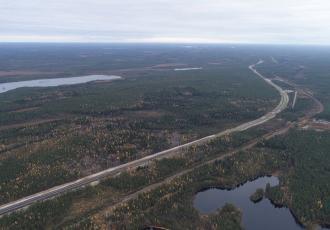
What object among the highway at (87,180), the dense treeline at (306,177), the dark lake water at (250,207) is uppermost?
the dense treeline at (306,177)

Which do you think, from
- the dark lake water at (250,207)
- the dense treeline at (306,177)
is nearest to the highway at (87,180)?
the dense treeline at (306,177)

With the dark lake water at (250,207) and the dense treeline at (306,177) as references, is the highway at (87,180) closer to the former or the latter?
the dense treeline at (306,177)

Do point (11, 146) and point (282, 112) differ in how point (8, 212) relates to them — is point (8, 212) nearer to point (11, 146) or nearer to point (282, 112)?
point (11, 146)

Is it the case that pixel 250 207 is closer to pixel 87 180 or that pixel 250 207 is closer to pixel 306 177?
pixel 306 177

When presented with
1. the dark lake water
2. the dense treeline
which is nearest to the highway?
the dense treeline

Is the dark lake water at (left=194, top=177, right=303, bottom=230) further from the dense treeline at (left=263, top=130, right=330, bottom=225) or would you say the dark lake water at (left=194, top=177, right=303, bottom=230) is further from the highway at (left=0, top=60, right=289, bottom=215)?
the highway at (left=0, top=60, right=289, bottom=215)

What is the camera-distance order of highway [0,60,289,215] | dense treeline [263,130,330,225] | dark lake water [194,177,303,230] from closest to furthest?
dark lake water [194,177,303,230] < dense treeline [263,130,330,225] < highway [0,60,289,215]

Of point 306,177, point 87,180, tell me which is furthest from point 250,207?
point 87,180

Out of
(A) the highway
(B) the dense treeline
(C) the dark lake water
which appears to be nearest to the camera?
(C) the dark lake water
